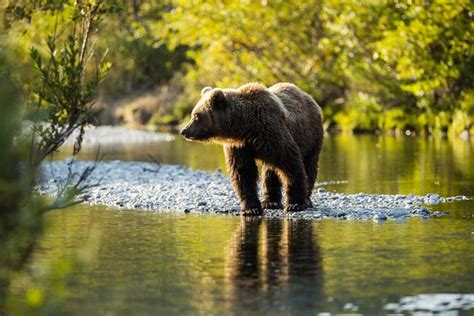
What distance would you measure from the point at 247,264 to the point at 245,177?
425 cm

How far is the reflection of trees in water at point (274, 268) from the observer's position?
10.1 metres

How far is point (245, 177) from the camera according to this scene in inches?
642

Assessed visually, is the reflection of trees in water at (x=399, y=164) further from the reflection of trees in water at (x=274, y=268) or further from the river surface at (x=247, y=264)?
the reflection of trees in water at (x=274, y=268)

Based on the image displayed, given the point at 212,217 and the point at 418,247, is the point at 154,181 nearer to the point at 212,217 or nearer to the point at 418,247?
the point at 212,217

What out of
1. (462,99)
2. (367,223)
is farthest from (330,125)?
(367,223)

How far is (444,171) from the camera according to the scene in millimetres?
24672

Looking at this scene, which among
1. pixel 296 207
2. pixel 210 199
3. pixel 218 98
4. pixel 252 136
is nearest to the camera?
pixel 218 98

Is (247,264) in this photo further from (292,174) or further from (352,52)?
A: (352,52)

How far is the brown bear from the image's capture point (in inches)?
632

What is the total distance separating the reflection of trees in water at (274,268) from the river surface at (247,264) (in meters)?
0.01

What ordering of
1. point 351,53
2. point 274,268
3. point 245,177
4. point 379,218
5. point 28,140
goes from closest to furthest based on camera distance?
point 28,140 → point 274,268 → point 379,218 → point 245,177 → point 351,53

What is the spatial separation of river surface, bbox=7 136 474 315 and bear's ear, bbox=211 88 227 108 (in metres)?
1.73

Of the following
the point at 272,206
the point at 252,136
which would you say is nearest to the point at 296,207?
the point at 272,206

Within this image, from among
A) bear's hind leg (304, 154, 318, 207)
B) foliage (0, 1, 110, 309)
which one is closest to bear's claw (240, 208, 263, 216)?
bear's hind leg (304, 154, 318, 207)
